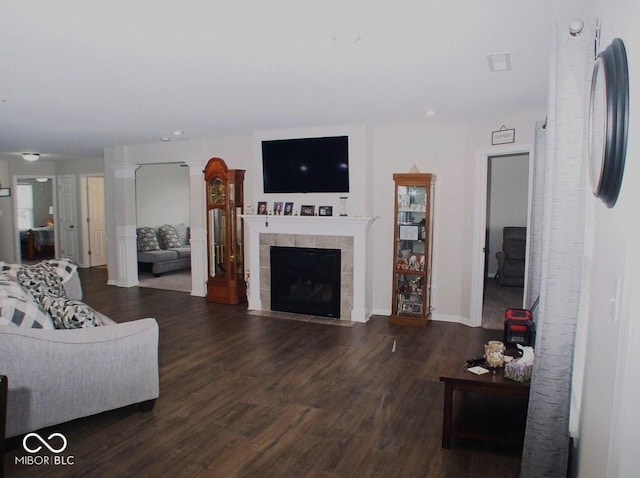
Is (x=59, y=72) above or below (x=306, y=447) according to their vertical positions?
above

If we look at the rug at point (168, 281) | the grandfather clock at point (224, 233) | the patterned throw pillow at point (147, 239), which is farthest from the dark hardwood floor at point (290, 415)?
the patterned throw pillow at point (147, 239)

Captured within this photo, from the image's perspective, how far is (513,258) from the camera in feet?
25.2

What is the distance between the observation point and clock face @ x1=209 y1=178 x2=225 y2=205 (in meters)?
6.45

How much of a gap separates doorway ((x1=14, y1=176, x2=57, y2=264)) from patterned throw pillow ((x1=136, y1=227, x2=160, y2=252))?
3.80m

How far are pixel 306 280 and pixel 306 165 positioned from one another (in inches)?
55.8

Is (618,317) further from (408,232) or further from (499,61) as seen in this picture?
(408,232)

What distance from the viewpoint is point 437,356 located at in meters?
4.31

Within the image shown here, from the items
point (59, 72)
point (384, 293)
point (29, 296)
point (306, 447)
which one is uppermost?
point (59, 72)

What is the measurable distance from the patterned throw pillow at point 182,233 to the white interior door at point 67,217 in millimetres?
2112

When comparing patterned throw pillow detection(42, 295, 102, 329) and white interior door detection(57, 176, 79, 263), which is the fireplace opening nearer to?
patterned throw pillow detection(42, 295, 102, 329)

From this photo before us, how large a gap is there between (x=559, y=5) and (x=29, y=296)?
3.56 meters

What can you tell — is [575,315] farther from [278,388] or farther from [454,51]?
[278,388]

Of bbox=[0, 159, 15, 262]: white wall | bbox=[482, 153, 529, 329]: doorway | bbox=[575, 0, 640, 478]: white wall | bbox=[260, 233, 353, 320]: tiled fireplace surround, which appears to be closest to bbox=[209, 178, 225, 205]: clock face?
bbox=[260, 233, 353, 320]: tiled fireplace surround

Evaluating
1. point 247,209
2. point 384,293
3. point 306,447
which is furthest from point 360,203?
point 306,447
